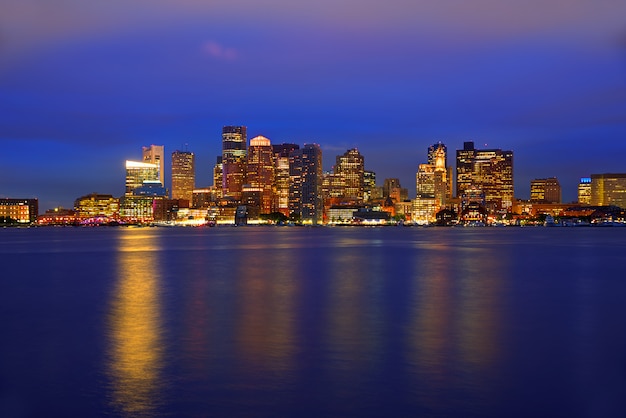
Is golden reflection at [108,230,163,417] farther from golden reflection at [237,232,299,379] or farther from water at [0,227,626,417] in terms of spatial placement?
golden reflection at [237,232,299,379]

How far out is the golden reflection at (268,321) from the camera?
17984 mm

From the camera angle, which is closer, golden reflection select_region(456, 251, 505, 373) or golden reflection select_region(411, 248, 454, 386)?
golden reflection select_region(411, 248, 454, 386)

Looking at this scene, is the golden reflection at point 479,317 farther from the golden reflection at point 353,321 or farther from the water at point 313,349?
the golden reflection at point 353,321

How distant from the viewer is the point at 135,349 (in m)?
19.9

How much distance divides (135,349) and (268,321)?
6.57 m

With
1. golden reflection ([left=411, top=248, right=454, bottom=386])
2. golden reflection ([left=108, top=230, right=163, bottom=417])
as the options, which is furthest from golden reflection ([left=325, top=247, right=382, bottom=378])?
golden reflection ([left=108, top=230, right=163, bottom=417])

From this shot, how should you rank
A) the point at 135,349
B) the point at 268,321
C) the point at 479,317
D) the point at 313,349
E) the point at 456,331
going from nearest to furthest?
the point at 313,349, the point at 135,349, the point at 456,331, the point at 268,321, the point at 479,317

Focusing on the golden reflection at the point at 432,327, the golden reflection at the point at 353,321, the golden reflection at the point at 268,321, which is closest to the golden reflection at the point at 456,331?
the golden reflection at the point at 432,327

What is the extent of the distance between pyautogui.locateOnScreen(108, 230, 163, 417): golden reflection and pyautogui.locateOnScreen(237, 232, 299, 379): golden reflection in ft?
9.03

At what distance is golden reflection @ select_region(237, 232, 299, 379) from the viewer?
17984 mm

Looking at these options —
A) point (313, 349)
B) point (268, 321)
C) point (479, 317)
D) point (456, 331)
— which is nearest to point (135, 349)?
point (313, 349)

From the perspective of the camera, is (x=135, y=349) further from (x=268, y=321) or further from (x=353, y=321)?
(x=353, y=321)

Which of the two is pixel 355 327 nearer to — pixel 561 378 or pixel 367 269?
pixel 561 378

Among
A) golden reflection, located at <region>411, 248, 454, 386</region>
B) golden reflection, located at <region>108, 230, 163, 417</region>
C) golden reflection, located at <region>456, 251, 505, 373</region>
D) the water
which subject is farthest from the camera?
golden reflection, located at <region>456, 251, 505, 373</region>
